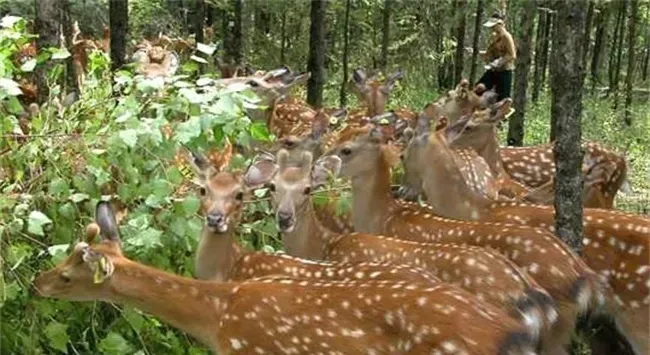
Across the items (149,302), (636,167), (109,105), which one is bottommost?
(636,167)

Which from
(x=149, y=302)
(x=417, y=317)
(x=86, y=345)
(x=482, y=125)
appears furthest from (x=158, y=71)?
(x=417, y=317)

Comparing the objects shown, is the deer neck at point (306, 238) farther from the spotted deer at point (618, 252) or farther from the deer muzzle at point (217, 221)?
the spotted deer at point (618, 252)

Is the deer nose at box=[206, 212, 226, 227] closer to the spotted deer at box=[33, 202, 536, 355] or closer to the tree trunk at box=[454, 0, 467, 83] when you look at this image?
the spotted deer at box=[33, 202, 536, 355]

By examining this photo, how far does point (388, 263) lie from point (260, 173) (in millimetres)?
1029

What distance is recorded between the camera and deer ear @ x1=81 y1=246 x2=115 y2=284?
193 inches

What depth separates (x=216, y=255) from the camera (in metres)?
6.04

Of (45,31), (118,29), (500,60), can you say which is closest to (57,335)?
(45,31)

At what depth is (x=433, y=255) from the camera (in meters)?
5.82

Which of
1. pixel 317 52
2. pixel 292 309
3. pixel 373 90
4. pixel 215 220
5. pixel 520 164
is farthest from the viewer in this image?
pixel 317 52

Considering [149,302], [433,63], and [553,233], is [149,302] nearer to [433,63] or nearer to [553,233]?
[553,233]

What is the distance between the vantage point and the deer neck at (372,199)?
7.29 metres

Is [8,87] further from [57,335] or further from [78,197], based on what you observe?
[57,335]

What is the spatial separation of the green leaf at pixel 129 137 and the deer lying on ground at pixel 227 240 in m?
0.59

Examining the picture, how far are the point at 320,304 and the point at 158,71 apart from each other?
6.61 m
